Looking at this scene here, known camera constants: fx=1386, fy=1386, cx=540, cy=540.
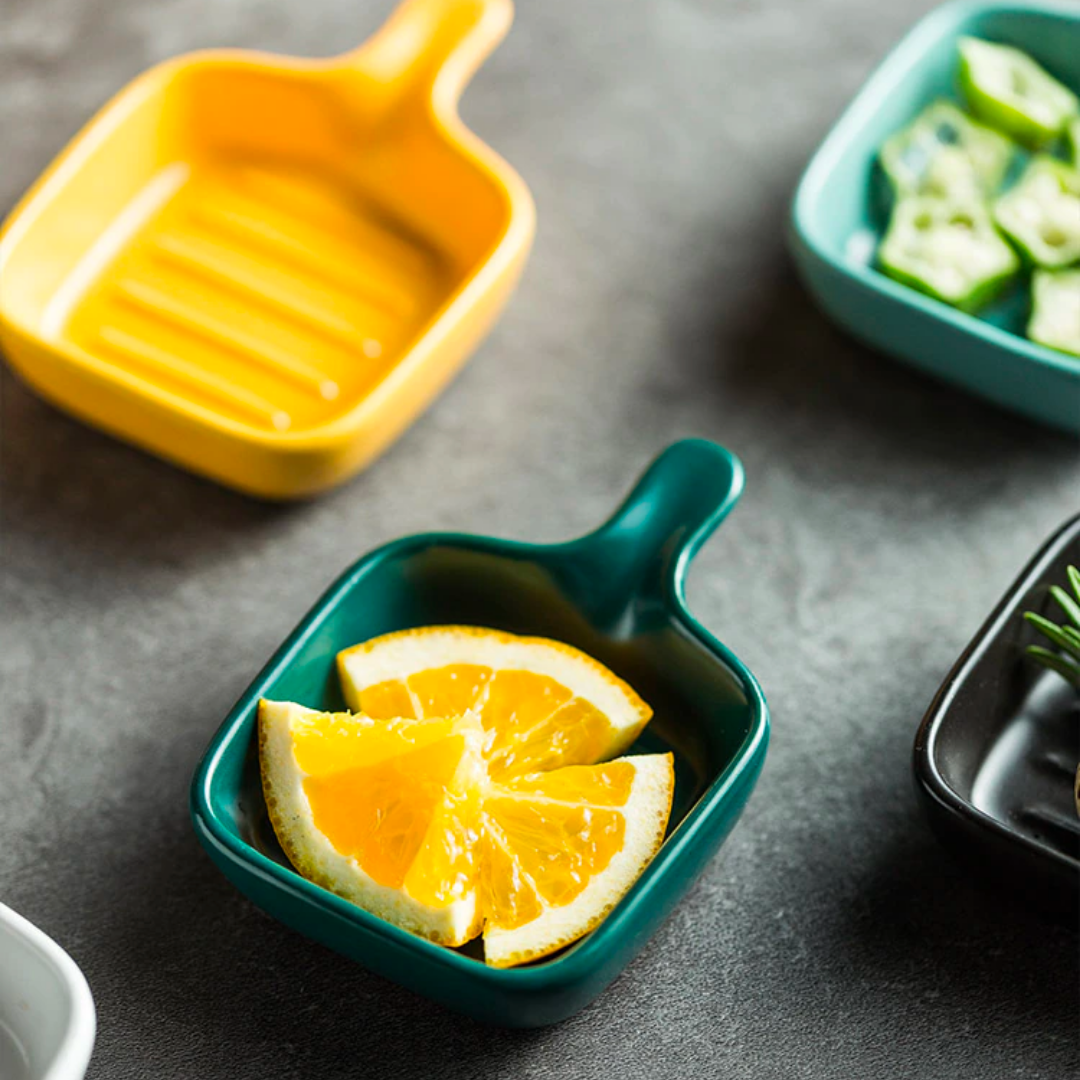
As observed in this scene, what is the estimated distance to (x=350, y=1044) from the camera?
0.84m

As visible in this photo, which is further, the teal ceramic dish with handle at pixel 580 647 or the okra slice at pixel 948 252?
the okra slice at pixel 948 252

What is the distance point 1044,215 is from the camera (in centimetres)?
122

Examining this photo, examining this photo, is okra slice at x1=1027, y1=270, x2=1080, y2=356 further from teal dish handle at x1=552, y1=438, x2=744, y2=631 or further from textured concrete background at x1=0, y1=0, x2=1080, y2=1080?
teal dish handle at x1=552, y1=438, x2=744, y2=631

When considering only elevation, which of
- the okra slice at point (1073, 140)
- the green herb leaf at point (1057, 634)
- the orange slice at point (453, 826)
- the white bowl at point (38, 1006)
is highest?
the okra slice at point (1073, 140)

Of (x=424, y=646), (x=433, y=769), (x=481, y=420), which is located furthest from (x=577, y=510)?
(x=433, y=769)

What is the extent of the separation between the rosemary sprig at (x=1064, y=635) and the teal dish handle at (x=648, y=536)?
0.72 feet

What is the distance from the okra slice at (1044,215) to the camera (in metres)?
1.20

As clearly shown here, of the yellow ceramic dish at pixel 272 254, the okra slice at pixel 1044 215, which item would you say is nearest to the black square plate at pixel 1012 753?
the okra slice at pixel 1044 215

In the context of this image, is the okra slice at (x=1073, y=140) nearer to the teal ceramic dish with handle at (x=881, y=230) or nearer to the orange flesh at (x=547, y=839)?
the teal ceramic dish with handle at (x=881, y=230)

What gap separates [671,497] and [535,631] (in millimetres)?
134

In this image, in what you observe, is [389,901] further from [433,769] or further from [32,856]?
[32,856]

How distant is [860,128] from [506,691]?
648mm

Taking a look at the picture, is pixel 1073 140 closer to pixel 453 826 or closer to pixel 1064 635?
pixel 1064 635

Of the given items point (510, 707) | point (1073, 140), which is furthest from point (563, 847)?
point (1073, 140)
